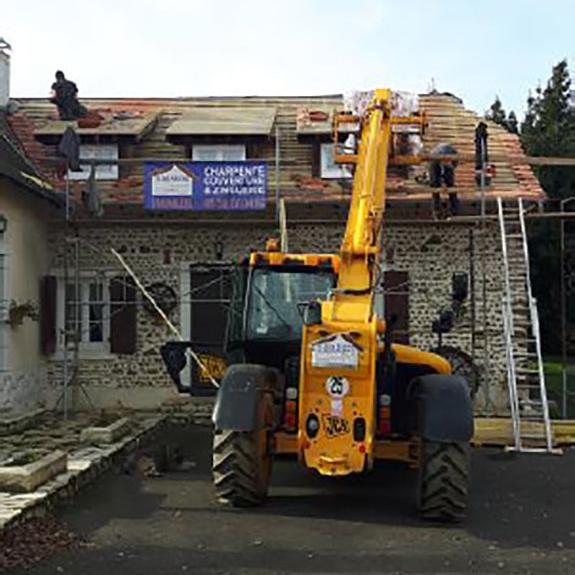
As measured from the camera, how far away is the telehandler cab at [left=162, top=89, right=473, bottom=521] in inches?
324

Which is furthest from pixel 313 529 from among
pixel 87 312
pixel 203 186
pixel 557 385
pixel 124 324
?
pixel 557 385

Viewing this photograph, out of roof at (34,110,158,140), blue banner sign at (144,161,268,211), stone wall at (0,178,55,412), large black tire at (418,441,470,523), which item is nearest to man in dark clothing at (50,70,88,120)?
roof at (34,110,158,140)

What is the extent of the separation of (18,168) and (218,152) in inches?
153

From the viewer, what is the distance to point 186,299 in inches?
673

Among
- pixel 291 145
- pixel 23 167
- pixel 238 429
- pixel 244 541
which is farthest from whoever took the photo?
pixel 291 145

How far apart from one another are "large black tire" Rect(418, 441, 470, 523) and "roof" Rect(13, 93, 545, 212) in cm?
794

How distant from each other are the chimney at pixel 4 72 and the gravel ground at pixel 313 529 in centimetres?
1075

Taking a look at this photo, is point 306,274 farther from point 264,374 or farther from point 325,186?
point 325,186

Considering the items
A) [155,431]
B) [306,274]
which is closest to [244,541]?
[306,274]

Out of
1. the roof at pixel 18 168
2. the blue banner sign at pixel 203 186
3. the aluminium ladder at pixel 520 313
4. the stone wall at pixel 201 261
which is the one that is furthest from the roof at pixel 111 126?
the aluminium ladder at pixel 520 313

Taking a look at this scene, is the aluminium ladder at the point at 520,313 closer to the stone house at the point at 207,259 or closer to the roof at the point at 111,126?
the stone house at the point at 207,259

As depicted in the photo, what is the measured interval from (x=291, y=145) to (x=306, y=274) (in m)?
8.51

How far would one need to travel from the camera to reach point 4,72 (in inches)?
753

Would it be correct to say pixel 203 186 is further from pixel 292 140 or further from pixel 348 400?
pixel 348 400
